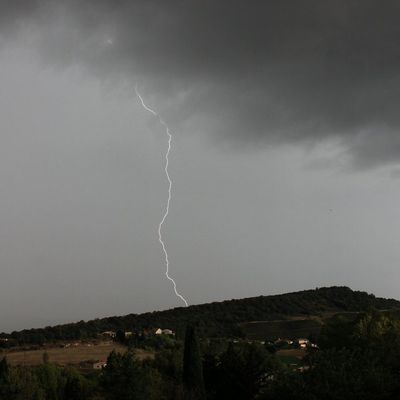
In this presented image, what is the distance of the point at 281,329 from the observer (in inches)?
6363

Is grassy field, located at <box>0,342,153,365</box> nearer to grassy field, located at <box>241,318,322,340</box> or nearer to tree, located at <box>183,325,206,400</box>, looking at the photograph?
grassy field, located at <box>241,318,322,340</box>

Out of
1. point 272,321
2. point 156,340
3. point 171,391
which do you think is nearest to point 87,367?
point 156,340

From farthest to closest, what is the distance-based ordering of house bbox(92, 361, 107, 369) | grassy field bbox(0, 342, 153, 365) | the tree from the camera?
grassy field bbox(0, 342, 153, 365) < house bbox(92, 361, 107, 369) < the tree

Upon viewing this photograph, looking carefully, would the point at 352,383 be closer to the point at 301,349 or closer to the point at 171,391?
the point at 171,391

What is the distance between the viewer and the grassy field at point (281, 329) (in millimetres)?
150625

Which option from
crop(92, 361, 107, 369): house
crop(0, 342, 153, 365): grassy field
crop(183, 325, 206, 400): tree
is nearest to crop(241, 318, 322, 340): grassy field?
crop(0, 342, 153, 365): grassy field

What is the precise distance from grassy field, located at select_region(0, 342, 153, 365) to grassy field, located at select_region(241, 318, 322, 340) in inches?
1786

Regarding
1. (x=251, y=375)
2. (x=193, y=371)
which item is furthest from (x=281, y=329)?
(x=193, y=371)

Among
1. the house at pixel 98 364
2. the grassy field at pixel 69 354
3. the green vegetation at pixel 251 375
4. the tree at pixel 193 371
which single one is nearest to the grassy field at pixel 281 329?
the grassy field at pixel 69 354

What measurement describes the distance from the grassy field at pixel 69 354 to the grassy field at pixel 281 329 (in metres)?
45.4

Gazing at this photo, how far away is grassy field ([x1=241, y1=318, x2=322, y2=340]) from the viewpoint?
15062 cm

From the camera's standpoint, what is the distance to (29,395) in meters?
52.1

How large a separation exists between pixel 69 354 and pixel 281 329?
72.0 m

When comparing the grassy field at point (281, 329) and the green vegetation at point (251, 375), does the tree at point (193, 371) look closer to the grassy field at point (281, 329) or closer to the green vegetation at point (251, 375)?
the green vegetation at point (251, 375)
